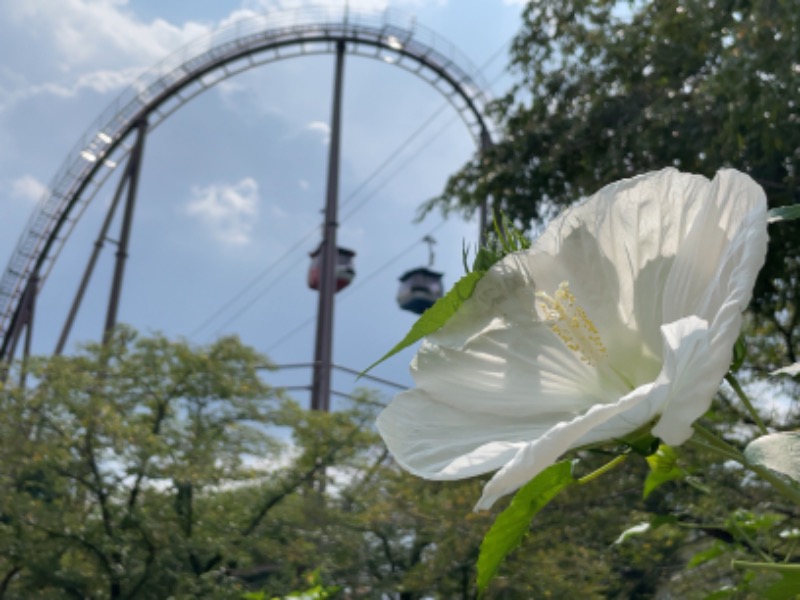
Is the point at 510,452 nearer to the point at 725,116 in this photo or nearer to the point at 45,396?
the point at 725,116

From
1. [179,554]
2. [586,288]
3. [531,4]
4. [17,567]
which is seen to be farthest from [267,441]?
[586,288]

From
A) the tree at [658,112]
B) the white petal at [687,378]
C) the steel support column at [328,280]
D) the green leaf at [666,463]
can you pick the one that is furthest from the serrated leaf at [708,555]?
the steel support column at [328,280]

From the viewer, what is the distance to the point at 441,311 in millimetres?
370

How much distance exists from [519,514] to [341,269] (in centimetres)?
1088

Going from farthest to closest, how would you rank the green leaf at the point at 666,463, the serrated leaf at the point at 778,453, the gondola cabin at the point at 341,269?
1. the gondola cabin at the point at 341,269
2. the green leaf at the point at 666,463
3. the serrated leaf at the point at 778,453

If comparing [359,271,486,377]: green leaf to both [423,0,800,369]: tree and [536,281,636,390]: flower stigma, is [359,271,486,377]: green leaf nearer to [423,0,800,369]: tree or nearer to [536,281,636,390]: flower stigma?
[536,281,636,390]: flower stigma

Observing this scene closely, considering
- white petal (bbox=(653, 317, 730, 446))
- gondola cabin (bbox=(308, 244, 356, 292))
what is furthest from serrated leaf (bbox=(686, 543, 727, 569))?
gondola cabin (bbox=(308, 244, 356, 292))

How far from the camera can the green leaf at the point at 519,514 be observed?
0.33 m

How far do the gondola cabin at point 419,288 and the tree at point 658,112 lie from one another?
6.03 metres

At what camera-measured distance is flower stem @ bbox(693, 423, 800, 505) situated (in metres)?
0.27

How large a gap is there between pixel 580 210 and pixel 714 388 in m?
0.12

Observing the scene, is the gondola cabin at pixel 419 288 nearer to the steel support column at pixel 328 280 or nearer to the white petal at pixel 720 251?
the steel support column at pixel 328 280

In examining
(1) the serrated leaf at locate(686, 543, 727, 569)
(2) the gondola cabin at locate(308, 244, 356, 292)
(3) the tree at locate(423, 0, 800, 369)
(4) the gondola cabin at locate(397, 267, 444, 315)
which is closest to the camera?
(1) the serrated leaf at locate(686, 543, 727, 569)

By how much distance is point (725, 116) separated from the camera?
13.4 ft
